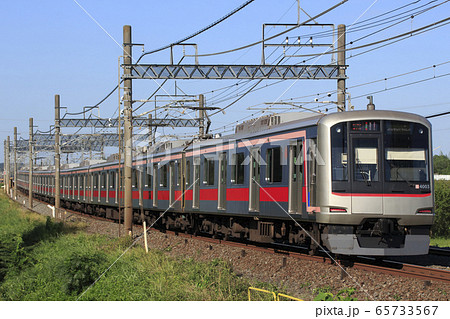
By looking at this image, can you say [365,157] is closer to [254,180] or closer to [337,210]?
[337,210]

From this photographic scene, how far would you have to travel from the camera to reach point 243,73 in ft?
71.4

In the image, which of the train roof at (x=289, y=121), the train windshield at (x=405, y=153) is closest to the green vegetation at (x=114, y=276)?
the train roof at (x=289, y=121)

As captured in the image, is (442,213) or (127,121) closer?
(127,121)

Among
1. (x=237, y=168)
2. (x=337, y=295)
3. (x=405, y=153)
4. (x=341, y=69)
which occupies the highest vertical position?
(x=341, y=69)

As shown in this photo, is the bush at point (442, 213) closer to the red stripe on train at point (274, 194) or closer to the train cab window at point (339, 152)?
the red stripe on train at point (274, 194)

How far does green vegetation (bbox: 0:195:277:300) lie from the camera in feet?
34.9

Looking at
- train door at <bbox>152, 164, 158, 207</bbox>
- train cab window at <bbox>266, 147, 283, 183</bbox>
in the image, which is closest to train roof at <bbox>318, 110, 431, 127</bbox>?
train cab window at <bbox>266, 147, 283, 183</bbox>

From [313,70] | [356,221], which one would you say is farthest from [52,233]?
[356,221]

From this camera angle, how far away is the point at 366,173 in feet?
40.3

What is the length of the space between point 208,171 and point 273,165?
4.86 m

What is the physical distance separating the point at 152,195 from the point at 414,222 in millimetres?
14593

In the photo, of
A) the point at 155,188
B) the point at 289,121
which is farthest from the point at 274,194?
the point at 155,188

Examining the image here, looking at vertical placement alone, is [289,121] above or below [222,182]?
above
